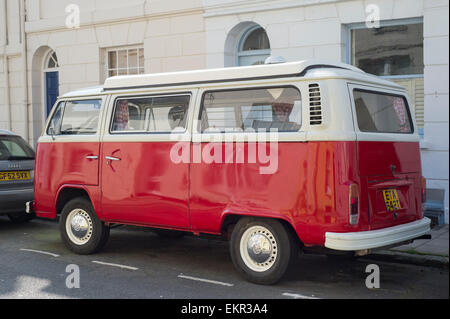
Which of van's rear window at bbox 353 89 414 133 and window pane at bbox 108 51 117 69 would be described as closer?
van's rear window at bbox 353 89 414 133

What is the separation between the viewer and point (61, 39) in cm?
1560

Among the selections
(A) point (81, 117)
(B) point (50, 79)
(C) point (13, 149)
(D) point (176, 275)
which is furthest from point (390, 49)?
(B) point (50, 79)

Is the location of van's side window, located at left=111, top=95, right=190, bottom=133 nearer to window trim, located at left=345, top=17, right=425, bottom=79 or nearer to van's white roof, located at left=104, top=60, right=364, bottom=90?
van's white roof, located at left=104, top=60, right=364, bottom=90

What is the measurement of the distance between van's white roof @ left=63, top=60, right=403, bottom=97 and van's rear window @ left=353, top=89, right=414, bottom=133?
0.17 m

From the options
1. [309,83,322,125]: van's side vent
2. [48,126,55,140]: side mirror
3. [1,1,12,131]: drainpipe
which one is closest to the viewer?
[309,83,322,125]: van's side vent

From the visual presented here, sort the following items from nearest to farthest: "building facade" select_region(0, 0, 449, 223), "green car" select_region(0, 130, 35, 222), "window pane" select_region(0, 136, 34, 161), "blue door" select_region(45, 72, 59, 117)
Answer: "green car" select_region(0, 130, 35, 222), "window pane" select_region(0, 136, 34, 161), "building facade" select_region(0, 0, 449, 223), "blue door" select_region(45, 72, 59, 117)

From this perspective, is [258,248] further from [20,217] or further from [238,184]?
[20,217]

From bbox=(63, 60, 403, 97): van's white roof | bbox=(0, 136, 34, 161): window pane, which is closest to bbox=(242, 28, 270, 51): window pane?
bbox=(0, 136, 34, 161): window pane

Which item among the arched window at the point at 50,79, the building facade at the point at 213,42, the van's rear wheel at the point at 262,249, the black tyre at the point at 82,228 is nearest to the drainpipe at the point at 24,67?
the building facade at the point at 213,42

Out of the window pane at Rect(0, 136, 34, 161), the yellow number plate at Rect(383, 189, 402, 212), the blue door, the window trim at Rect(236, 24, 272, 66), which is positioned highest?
the window trim at Rect(236, 24, 272, 66)

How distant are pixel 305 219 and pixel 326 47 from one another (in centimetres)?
611

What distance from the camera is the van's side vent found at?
240 inches


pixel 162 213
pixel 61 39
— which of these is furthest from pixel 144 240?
pixel 61 39

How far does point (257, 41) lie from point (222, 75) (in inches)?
247
